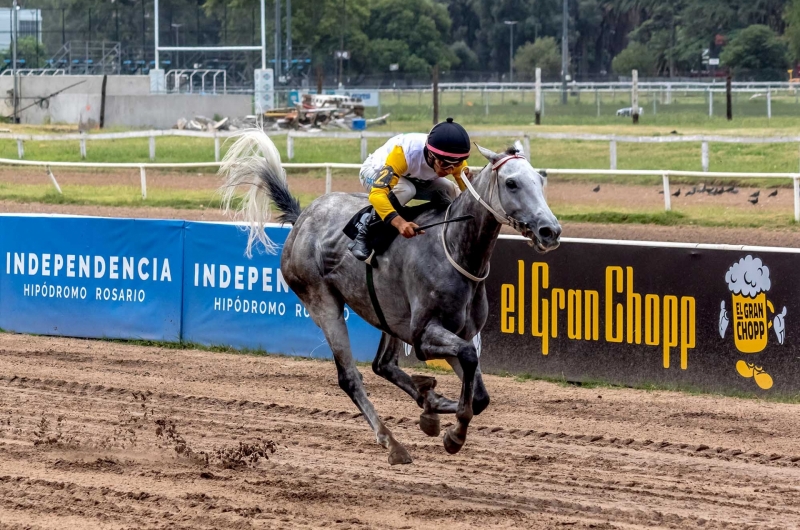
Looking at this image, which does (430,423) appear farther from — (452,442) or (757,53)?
(757,53)

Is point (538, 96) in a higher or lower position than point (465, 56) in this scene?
lower

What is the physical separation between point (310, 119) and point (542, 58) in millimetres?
47723

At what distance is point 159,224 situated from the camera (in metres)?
10.9

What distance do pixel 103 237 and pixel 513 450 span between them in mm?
5672

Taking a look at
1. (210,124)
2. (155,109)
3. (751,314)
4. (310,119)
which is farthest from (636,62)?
(751,314)

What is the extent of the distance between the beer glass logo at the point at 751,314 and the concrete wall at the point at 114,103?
3100cm

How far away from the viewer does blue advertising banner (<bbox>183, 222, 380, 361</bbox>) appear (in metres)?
10.3

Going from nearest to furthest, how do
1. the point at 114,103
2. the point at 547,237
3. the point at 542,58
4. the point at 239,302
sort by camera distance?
1. the point at 547,237
2. the point at 239,302
3. the point at 114,103
4. the point at 542,58

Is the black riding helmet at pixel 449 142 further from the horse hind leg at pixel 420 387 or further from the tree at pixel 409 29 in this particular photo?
the tree at pixel 409 29

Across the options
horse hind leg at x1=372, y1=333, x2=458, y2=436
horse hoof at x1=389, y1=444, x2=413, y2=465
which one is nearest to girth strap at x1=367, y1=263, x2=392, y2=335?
horse hind leg at x1=372, y1=333, x2=458, y2=436

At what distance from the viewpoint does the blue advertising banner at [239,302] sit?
10312 millimetres

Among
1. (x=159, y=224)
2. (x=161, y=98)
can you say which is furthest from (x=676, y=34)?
(x=159, y=224)

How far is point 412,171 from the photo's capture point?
650 centimetres

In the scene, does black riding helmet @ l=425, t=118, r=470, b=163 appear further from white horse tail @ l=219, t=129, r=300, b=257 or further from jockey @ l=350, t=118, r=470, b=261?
white horse tail @ l=219, t=129, r=300, b=257
